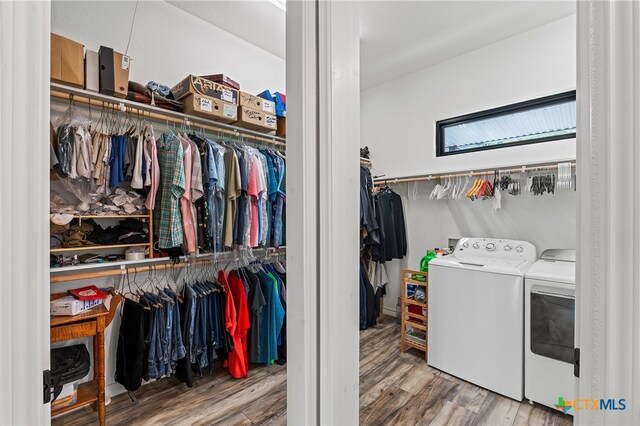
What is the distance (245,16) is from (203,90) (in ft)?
2.78

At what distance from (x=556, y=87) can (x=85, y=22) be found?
12.0 feet

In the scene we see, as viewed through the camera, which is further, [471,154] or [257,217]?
[471,154]

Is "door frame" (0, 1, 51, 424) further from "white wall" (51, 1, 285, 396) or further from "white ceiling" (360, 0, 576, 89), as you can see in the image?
"white ceiling" (360, 0, 576, 89)

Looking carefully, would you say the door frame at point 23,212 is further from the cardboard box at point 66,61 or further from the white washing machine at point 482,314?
the white washing machine at point 482,314

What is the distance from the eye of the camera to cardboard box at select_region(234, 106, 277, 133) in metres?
2.41

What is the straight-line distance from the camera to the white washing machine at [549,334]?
5.89 feet

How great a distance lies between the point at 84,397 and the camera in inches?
68.2

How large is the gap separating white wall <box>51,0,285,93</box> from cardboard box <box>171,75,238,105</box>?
304 millimetres

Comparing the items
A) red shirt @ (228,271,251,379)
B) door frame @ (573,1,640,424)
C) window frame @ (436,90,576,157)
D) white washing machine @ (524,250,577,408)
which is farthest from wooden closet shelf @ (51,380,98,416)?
window frame @ (436,90,576,157)

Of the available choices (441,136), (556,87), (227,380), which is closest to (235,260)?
(227,380)

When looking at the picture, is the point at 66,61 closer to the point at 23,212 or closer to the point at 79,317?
the point at 79,317

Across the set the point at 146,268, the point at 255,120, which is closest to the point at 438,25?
the point at 255,120

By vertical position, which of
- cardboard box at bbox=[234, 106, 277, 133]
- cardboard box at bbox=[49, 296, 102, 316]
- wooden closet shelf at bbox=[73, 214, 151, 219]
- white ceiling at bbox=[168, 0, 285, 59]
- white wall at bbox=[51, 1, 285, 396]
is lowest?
cardboard box at bbox=[49, 296, 102, 316]

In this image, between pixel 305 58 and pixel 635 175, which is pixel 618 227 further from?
pixel 305 58
